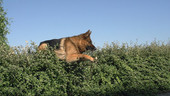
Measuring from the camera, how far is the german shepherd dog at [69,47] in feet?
21.2

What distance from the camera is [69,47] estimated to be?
21.7 ft

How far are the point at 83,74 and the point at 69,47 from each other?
1.14 m

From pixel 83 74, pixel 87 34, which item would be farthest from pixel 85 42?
pixel 83 74

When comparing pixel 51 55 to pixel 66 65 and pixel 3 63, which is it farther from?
pixel 3 63

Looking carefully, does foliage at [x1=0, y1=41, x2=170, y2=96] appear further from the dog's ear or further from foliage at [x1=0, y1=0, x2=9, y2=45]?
foliage at [x1=0, y1=0, x2=9, y2=45]

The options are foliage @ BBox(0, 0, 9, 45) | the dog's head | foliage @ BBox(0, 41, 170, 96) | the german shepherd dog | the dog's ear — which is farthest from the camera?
foliage @ BBox(0, 0, 9, 45)

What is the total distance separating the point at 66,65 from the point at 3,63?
2084 millimetres

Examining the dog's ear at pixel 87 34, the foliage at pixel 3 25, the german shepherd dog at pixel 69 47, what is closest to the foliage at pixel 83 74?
the german shepherd dog at pixel 69 47

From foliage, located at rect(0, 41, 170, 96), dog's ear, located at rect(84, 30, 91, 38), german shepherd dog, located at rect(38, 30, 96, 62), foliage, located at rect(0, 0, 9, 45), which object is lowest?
foliage, located at rect(0, 41, 170, 96)

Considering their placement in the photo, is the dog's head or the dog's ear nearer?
the dog's head

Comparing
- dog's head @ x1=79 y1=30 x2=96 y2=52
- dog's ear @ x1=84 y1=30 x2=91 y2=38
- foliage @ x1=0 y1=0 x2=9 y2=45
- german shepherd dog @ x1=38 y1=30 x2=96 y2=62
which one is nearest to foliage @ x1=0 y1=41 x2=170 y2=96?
german shepherd dog @ x1=38 y1=30 x2=96 y2=62

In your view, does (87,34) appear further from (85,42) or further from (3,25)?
(3,25)

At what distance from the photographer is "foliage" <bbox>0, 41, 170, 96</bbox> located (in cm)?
600

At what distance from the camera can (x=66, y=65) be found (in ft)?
22.0
